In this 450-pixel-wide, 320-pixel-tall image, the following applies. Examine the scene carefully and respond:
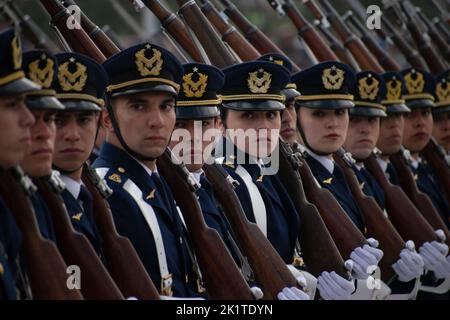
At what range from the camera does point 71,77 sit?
19.8 ft

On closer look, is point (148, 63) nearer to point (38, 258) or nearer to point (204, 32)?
point (204, 32)

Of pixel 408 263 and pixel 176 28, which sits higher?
pixel 176 28

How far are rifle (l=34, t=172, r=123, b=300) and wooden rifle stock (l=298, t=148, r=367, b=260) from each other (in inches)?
118

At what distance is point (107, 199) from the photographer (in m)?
6.24

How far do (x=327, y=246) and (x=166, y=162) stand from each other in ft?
4.85

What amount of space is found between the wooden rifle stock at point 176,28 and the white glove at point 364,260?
174 centimetres

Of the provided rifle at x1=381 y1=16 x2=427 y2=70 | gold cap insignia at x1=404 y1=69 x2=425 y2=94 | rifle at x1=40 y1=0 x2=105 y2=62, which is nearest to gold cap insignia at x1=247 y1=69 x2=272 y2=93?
rifle at x1=40 y1=0 x2=105 y2=62

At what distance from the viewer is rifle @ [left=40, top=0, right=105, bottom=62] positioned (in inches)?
264

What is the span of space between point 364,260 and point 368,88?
2339 millimetres

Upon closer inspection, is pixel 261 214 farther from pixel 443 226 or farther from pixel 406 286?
pixel 443 226

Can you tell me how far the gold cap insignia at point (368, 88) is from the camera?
9.82 m

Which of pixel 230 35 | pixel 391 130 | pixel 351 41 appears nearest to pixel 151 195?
pixel 230 35

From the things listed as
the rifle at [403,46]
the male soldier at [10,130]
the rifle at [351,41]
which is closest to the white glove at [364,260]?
the male soldier at [10,130]
